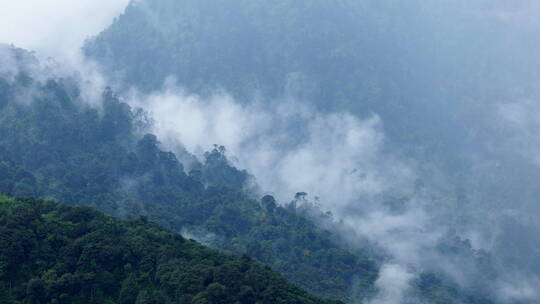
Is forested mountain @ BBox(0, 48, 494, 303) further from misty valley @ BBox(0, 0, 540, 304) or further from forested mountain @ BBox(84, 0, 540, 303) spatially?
forested mountain @ BBox(84, 0, 540, 303)

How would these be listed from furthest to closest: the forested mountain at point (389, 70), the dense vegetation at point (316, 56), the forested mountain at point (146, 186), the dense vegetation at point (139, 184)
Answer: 1. the dense vegetation at point (316, 56)
2. the forested mountain at point (389, 70)
3. the dense vegetation at point (139, 184)
4. the forested mountain at point (146, 186)

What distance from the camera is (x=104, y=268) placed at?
54656 mm

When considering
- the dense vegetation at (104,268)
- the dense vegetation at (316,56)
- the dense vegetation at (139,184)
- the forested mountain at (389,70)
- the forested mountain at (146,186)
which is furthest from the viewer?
the dense vegetation at (316,56)

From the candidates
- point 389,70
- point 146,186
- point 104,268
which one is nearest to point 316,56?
point 389,70

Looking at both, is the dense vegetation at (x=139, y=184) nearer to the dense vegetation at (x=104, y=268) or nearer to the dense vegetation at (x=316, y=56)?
the dense vegetation at (x=104, y=268)

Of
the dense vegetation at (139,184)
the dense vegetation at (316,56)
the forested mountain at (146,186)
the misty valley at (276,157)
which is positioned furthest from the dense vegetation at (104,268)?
the dense vegetation at (316,56)

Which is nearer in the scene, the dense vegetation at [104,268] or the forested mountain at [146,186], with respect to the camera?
the dense vegetation at [104,268]

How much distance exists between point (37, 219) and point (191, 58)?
3432 inches

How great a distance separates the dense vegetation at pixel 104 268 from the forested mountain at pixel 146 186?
26588 millimetres

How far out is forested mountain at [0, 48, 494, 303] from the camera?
292ft

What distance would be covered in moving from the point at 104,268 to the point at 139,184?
47117 millimetres

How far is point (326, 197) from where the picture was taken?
11944 cm

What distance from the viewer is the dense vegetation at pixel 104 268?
167 ft

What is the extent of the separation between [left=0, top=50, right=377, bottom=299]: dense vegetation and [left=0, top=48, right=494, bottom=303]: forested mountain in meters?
0.14
